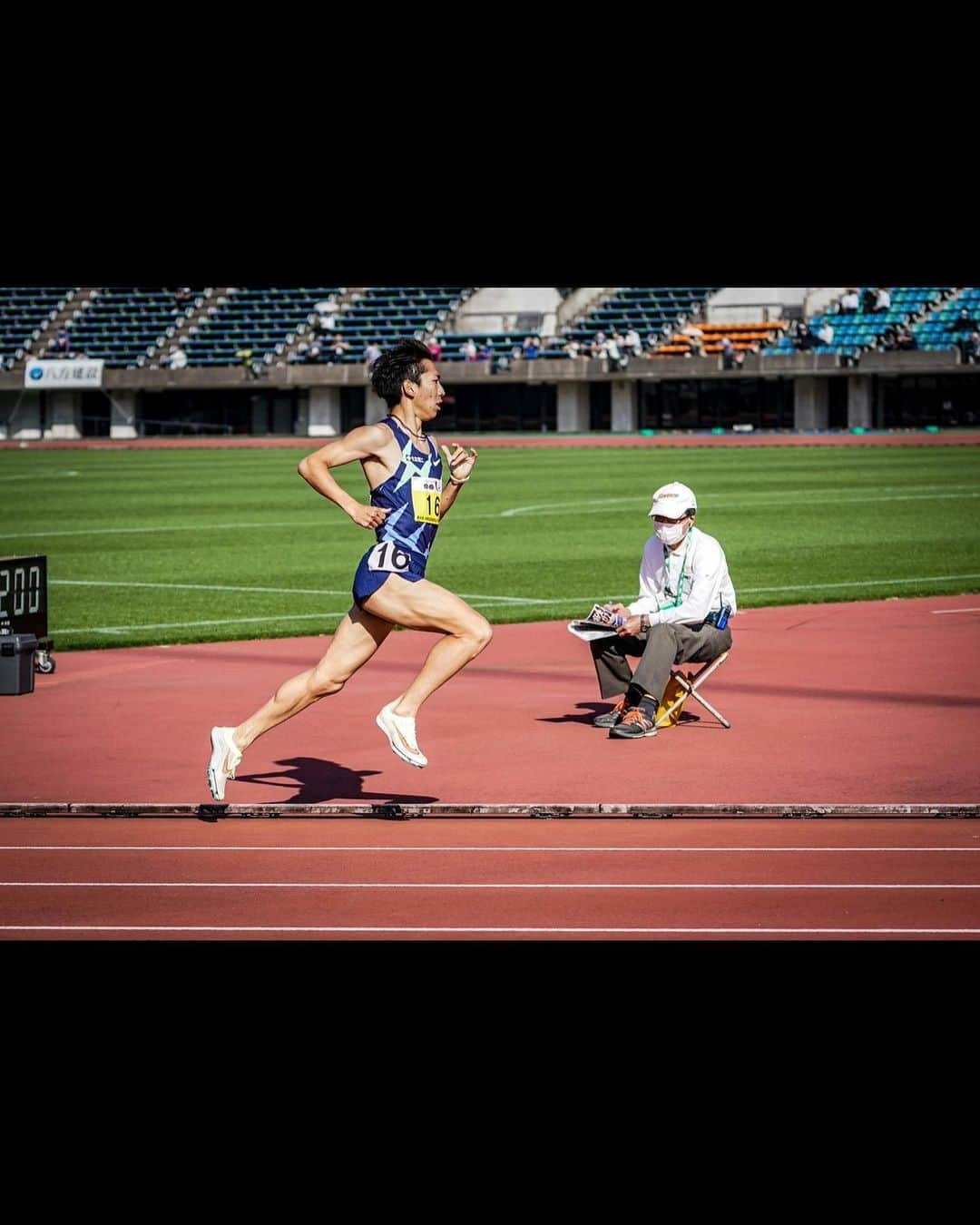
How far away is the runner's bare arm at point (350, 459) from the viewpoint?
25.3 feet

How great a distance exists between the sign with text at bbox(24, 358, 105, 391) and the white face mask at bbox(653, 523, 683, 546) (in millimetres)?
57763

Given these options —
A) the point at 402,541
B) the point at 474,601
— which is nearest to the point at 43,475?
the point at 474,601

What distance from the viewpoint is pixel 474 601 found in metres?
18.2

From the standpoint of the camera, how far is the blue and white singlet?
7.95m

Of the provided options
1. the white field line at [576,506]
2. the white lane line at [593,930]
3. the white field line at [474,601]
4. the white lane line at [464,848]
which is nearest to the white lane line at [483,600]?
the white field line at [474,601]

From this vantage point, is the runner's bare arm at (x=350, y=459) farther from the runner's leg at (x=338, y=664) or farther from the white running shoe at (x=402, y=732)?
the white running shoe at (x=402, y=732)

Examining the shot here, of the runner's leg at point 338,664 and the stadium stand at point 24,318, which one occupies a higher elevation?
the stadium stand at point 24,318

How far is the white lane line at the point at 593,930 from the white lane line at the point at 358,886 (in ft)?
1.90

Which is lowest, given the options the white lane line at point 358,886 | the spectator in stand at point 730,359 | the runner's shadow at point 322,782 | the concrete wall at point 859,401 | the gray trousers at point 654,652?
the white lane line at point 358,886

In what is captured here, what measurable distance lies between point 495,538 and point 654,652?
1514 cm

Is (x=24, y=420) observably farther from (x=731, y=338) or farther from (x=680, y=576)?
(x=680, y=576)
